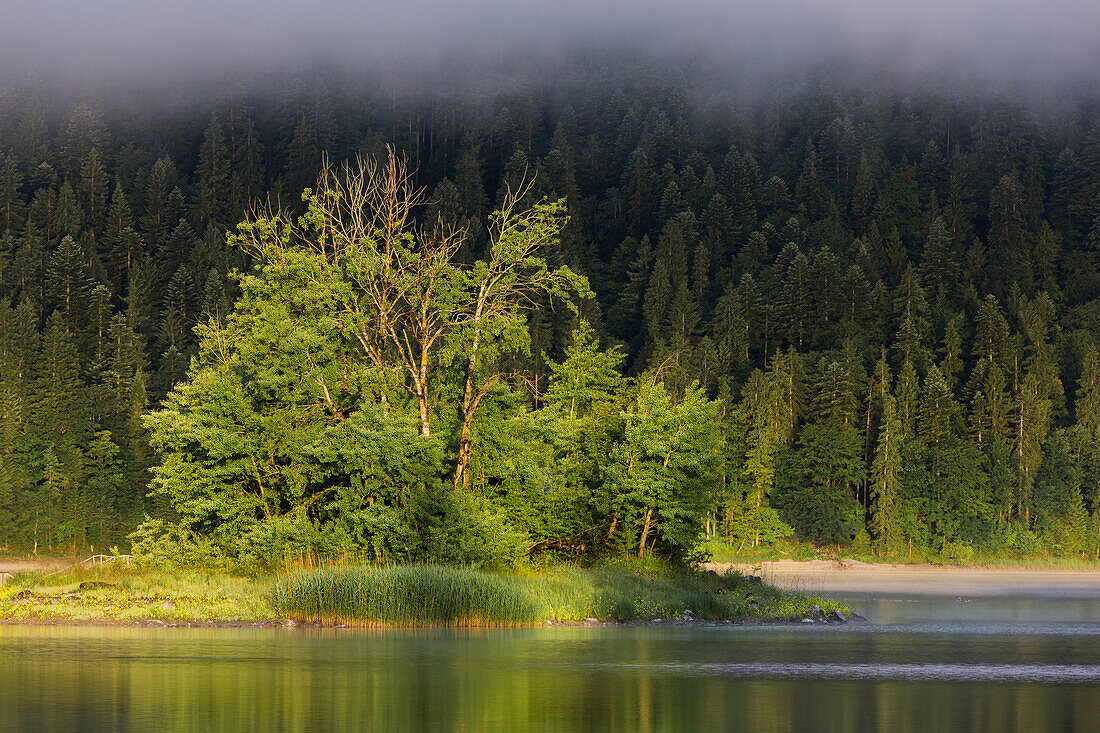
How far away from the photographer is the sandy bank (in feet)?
227

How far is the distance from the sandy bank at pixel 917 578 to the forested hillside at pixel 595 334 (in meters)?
3.98

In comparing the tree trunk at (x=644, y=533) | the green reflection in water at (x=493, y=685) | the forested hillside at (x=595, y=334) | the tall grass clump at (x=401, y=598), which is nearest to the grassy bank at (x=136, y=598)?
the tall grass clump at (x=401, y=598)

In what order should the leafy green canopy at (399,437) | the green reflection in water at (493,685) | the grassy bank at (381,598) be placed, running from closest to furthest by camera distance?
the green reflection in water at (493,685)
the grassy bank at (381,598)
the leafy green canopy at (399,437)

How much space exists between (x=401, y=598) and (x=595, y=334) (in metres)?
80.1

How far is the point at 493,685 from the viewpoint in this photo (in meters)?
22.2

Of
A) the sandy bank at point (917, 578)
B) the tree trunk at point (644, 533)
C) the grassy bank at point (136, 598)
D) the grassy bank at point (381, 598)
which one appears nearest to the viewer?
the grassy bank at point (381, 598)

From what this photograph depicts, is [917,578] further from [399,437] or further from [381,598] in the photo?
[381,598]

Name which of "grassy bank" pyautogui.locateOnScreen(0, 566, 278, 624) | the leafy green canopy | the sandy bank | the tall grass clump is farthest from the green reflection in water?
the sandy bank

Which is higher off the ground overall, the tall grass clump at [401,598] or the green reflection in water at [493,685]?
the green reflection in water at [493,685]

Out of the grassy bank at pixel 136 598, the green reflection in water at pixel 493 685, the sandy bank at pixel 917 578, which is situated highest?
the green reflection in water at pixel 493 685

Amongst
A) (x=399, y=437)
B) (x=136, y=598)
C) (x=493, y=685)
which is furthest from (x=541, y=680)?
(x=399, y=437)

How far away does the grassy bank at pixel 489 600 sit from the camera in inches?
1348

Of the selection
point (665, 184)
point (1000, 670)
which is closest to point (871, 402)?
point (665, 184)

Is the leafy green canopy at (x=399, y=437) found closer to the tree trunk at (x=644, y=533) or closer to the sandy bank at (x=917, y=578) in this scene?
the tree trunk at (x=644, y=533)
